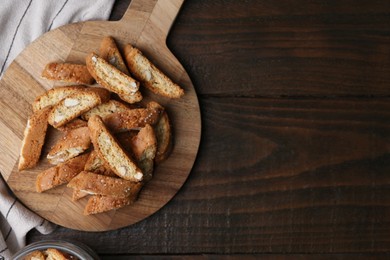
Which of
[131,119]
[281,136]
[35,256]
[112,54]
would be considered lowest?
[281,136]

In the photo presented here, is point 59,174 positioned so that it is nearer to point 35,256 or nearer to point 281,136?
point 35,256

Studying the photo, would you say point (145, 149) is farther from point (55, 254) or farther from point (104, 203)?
point (55, 254)

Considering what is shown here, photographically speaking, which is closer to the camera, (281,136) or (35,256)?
(35,256)

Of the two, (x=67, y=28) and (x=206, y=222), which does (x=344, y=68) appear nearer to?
(x=206, y=222)

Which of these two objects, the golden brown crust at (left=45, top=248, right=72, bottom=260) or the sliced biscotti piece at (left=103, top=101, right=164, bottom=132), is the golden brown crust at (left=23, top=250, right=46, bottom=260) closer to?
the golden brown crust at (left=45, top=248, right=72, bottom=260)

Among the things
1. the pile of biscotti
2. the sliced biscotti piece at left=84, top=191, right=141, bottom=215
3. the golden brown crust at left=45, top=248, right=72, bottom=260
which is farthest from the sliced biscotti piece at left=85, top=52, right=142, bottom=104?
the golden brown crust at left=45, top=248, right=72, bottom=260

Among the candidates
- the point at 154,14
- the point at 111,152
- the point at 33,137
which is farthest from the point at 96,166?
the point at 154,14

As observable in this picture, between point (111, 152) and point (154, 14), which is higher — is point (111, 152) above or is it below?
below
